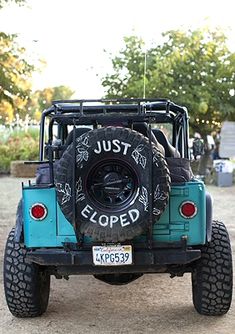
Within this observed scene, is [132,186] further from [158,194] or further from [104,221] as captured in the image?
[104,221]

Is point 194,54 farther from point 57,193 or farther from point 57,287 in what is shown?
point 57,193

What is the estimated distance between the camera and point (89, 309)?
213 inches

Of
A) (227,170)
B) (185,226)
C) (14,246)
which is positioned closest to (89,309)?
(14,246)

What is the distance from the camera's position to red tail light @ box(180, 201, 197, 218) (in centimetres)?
475

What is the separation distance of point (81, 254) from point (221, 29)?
15.4 metres

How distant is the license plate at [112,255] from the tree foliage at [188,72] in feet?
Answer: 45.2

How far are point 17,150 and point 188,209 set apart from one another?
64.4ft

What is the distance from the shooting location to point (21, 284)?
16.4 feet

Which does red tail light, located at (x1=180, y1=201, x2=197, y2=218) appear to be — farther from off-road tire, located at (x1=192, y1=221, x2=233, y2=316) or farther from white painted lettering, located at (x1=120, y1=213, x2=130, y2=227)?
white painted lettering, located at (x1=120, y1=213, x2=130, y2=227)

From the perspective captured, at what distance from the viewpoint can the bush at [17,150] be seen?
2325cm

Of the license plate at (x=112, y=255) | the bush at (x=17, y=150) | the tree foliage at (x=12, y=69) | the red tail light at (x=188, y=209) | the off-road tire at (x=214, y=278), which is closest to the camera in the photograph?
the license plate at (x=112, y=255)

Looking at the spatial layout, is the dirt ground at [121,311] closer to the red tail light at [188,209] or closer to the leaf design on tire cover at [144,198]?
the red tail light at [188,209]

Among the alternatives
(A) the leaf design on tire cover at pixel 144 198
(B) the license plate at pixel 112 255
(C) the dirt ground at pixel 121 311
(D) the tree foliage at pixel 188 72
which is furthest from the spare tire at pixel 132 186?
(D) the tree foliage at pixel 188 72

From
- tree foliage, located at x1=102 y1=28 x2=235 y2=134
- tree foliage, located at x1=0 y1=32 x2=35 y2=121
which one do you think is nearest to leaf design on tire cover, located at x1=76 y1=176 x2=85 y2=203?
tree foliage, located at x1=0 y1=32 x2=35 y2=121
